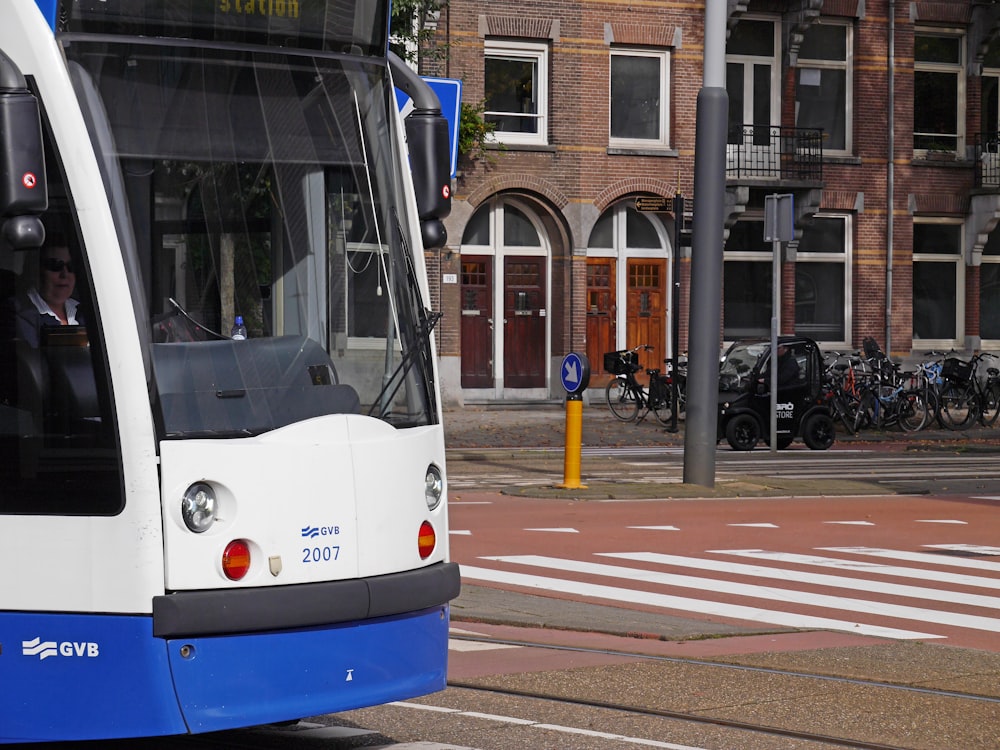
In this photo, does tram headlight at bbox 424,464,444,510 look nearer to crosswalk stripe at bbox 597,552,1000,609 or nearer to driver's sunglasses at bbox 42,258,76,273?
driver's sunglasses at bbox 42,258,76,273

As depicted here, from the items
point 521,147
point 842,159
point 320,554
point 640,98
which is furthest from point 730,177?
point 320,554

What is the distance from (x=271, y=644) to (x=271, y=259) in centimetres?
135

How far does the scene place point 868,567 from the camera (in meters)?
12.9

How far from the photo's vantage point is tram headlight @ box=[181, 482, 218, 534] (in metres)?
5.88

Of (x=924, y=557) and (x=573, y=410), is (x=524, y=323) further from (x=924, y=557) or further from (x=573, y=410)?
(x=924, y=557)

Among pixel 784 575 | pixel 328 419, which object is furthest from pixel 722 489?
pixel 328 419

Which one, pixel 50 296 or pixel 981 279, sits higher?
pixel 981 279

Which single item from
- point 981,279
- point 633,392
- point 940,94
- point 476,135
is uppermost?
point 940,94

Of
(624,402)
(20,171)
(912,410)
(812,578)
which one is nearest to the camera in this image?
(20,171)

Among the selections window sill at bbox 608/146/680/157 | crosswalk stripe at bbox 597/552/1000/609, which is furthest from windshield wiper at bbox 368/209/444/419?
window sill at bbox 608/146/680/157

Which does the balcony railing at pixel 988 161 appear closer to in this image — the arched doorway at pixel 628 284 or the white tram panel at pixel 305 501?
the arched doorway at pixel 628 284

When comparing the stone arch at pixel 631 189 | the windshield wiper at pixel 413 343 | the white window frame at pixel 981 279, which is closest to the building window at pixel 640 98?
the stone arch at pixel 631 189

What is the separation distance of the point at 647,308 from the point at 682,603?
2412 centimetres

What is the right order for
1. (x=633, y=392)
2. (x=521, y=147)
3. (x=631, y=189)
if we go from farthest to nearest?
(x=631, y=189), (x=521, y=147), (x=633, y=392)
